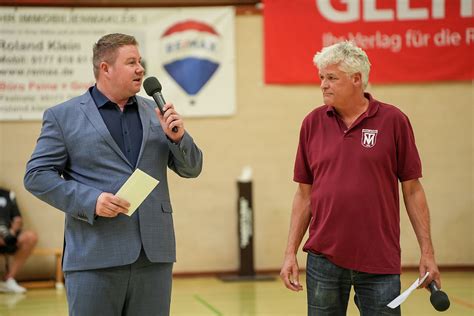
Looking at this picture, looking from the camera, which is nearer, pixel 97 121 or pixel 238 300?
pixel 97 121

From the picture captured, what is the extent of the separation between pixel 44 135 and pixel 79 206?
38 cm

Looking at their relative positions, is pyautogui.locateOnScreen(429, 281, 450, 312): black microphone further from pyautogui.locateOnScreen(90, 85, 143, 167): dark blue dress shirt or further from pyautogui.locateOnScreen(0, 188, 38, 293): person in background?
pyautogui.locateOnScreen(0, 188, 38, 293): person in background

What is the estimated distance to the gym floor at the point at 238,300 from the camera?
277 inches

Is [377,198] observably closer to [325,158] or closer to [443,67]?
[325,158]

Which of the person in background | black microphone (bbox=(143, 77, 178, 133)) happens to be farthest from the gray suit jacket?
the person in background

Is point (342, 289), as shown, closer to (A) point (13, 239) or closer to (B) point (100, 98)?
(B) point (100, 98)

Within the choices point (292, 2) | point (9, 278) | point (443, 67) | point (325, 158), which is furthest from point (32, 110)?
point (325, 158)

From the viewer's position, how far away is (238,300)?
25.3 feet

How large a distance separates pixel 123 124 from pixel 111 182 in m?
0.29

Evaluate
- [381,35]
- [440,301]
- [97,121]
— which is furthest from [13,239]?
[440,301]

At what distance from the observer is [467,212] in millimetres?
9750

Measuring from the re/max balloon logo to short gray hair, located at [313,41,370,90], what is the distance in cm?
623

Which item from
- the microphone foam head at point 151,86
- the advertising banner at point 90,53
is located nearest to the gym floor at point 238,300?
the advertising banner at point 90,53

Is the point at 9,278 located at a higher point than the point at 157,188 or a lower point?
lower
